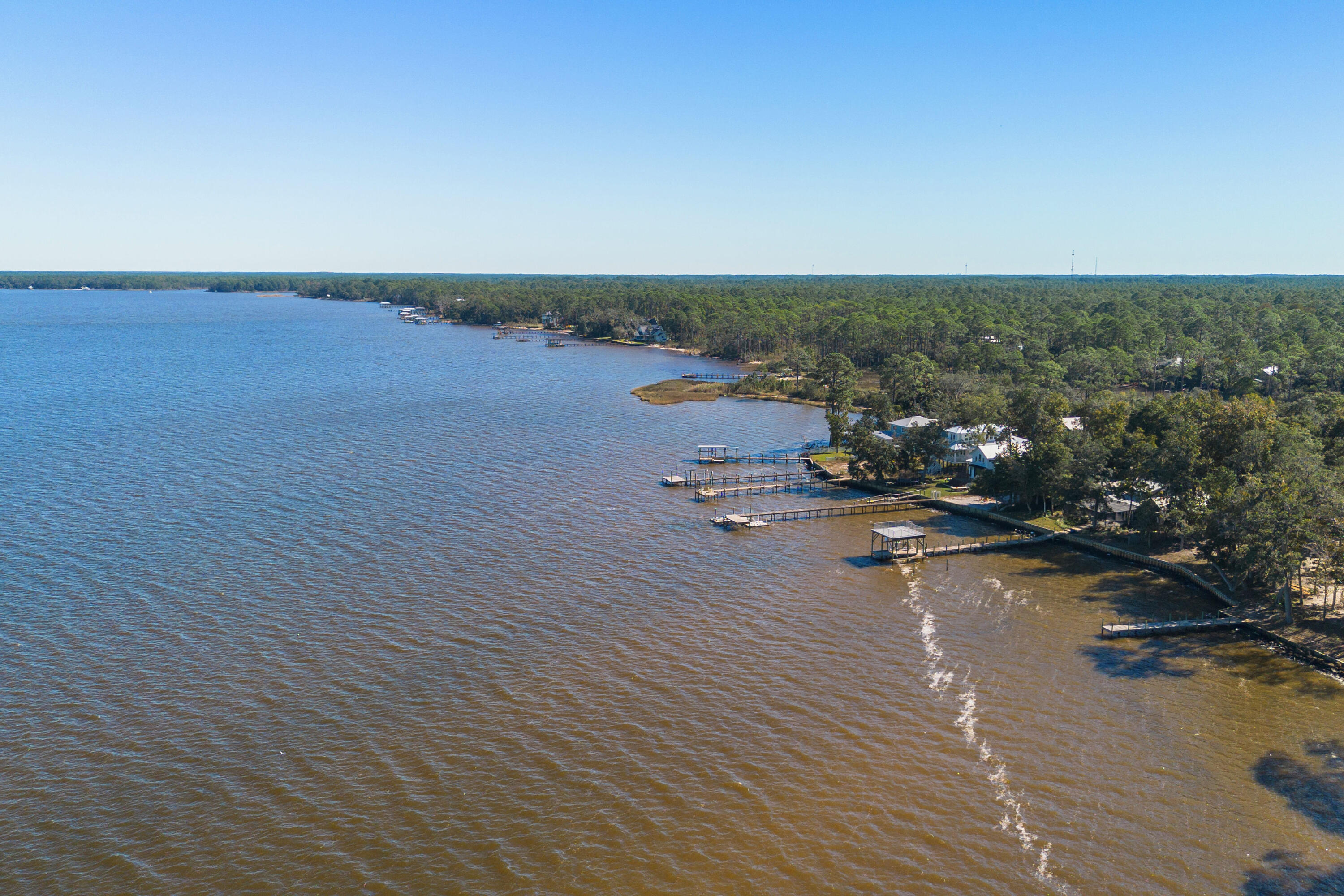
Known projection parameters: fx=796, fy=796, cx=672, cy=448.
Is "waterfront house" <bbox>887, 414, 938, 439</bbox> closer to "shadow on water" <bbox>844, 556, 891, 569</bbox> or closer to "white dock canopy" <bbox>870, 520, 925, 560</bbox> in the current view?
"white dock canopy" <bbox>870, 520, 925, 560</bbox>

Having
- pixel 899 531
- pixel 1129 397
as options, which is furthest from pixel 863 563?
pixel 1129 397

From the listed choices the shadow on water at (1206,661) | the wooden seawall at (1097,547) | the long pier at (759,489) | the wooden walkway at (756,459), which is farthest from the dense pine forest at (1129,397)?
the wooden walkway at (756,459)

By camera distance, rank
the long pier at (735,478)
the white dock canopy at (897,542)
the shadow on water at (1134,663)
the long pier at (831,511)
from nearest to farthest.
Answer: the shadow on water at (1134,663) → the white dock canopy at (897,542) → the long pier at (831,511) → the long pier at (735,478)

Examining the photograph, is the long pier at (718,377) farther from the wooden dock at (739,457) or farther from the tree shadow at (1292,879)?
the tree shadow at (1292,879)

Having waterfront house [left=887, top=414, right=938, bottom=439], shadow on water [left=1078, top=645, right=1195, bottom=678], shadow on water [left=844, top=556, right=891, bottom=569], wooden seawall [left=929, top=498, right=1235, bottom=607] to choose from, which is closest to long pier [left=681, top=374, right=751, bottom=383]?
waterfront house [left=887, top=414, right=938, bottom=439]

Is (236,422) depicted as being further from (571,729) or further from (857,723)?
(857,723)

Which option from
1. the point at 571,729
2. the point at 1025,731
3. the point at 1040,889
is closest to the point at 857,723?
the point at 1025,731
